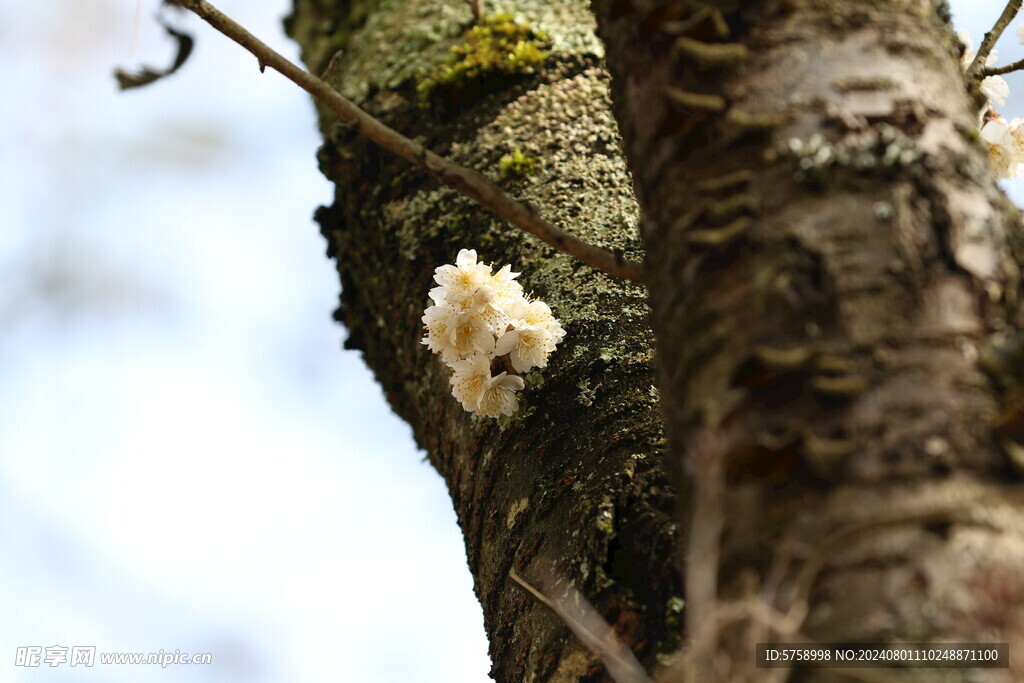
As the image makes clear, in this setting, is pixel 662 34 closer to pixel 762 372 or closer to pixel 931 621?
pixel 762 372

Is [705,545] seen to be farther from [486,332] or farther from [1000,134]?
[1000,134]

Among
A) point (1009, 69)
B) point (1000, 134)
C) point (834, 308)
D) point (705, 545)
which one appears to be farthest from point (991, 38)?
point (705, 545)

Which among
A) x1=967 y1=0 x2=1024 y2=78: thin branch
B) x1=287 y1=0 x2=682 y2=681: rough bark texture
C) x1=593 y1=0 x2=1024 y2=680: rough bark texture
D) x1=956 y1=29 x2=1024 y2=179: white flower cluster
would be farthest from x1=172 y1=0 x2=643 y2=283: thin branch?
x1=956 y1=29 x2=1024 y2=179: white flower cluster

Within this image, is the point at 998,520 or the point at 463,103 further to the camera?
the point at 463,103

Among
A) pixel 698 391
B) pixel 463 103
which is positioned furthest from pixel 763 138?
pixel 463 103

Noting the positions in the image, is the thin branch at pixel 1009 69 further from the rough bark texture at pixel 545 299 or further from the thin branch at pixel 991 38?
the rough bark texture at pixel 545 299

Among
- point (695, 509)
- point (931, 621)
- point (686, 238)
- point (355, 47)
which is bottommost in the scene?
point (931, 621)
